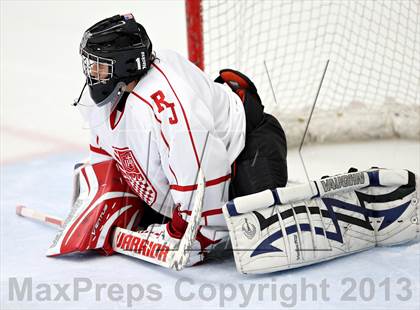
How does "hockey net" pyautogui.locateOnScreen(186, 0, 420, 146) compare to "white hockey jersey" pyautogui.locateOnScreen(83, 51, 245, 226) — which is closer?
"white hockey jersey" pyautogui.locateOnScreen(83, 51, 245, 226)

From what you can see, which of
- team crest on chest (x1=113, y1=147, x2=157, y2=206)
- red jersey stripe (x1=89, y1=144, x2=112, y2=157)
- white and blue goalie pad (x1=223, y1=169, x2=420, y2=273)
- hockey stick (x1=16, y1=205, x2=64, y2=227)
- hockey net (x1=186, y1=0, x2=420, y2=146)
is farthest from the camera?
hockey net (x1=186, y1=0, x2=420, y2=146)

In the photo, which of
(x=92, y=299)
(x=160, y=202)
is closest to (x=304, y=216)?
(x=160, y=202)

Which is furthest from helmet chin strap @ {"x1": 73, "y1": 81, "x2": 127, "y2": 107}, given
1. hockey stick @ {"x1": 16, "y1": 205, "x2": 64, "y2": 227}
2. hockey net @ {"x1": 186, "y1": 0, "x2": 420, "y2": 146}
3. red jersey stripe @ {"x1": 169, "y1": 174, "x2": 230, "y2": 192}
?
hockey net @ {"x1": 186, "y1": 0, "x2": 420, "y2": 146}

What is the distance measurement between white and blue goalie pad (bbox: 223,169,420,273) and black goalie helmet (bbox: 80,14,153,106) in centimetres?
51

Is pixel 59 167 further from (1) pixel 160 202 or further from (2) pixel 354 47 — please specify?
(2) pixel 354 47

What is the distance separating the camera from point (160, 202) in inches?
104

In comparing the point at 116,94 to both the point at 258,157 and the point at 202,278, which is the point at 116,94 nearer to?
the point at 258,157

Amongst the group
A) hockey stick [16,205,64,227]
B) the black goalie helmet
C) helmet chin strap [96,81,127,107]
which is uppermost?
the black goalie helmet

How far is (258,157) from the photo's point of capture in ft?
8.45

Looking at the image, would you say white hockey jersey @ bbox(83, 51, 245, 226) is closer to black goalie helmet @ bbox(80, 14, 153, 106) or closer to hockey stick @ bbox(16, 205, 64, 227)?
black goalie helmet @ bbox(80, 14, 153, 106)

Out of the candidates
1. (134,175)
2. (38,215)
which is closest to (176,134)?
→ (134,175)

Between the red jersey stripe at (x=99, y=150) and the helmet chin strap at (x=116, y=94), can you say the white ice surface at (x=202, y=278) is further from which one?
the helmet chin strap at (x=116, y=94)

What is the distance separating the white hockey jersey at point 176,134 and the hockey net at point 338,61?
1.18 m

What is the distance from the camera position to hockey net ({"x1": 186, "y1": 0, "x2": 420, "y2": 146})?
377cm
